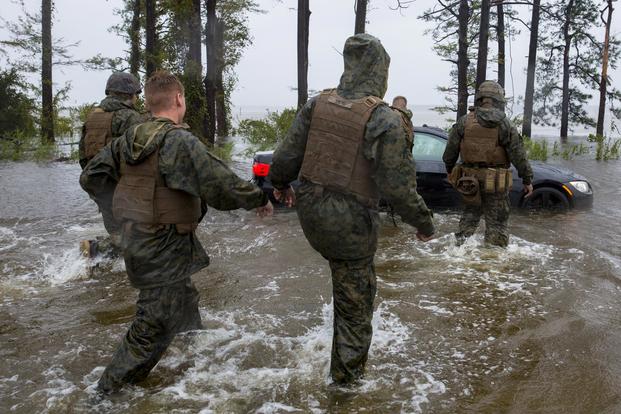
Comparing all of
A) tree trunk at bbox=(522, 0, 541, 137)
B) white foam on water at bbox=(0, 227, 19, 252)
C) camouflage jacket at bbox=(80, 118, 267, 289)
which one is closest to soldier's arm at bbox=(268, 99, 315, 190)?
camouflage jacket at bbox=(80, 118, 267, 289)

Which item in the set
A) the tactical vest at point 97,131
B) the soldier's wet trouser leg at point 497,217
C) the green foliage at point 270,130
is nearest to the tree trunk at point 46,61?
the green foliage at point 270,130

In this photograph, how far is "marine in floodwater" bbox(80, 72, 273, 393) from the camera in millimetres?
3217

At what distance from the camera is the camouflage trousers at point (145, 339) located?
3.31 metres

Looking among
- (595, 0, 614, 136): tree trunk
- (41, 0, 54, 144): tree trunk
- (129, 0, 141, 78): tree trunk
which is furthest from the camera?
(595, 0, 614, 136): tree trunk

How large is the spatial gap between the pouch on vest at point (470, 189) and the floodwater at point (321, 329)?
59 cm

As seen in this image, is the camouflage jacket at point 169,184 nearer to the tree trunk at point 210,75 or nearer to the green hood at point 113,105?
the green hood at point 113,105

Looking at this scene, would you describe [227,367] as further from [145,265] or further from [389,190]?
[389,190]

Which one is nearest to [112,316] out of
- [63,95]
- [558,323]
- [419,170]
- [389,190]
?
[389,190]

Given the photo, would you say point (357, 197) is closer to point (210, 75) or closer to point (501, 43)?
point (210, 75)

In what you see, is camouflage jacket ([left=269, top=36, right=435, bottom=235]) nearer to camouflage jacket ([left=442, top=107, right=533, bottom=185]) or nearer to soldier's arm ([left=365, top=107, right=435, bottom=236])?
soldier's arm ([left=365, top=107, right=435, bottom=236])

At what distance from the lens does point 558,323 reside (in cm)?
459

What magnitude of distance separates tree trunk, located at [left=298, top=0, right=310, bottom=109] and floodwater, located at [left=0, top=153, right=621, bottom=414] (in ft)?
36.4

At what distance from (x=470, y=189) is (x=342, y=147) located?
3769 millimetres

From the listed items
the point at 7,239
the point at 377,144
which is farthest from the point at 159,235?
the point at 7,239
